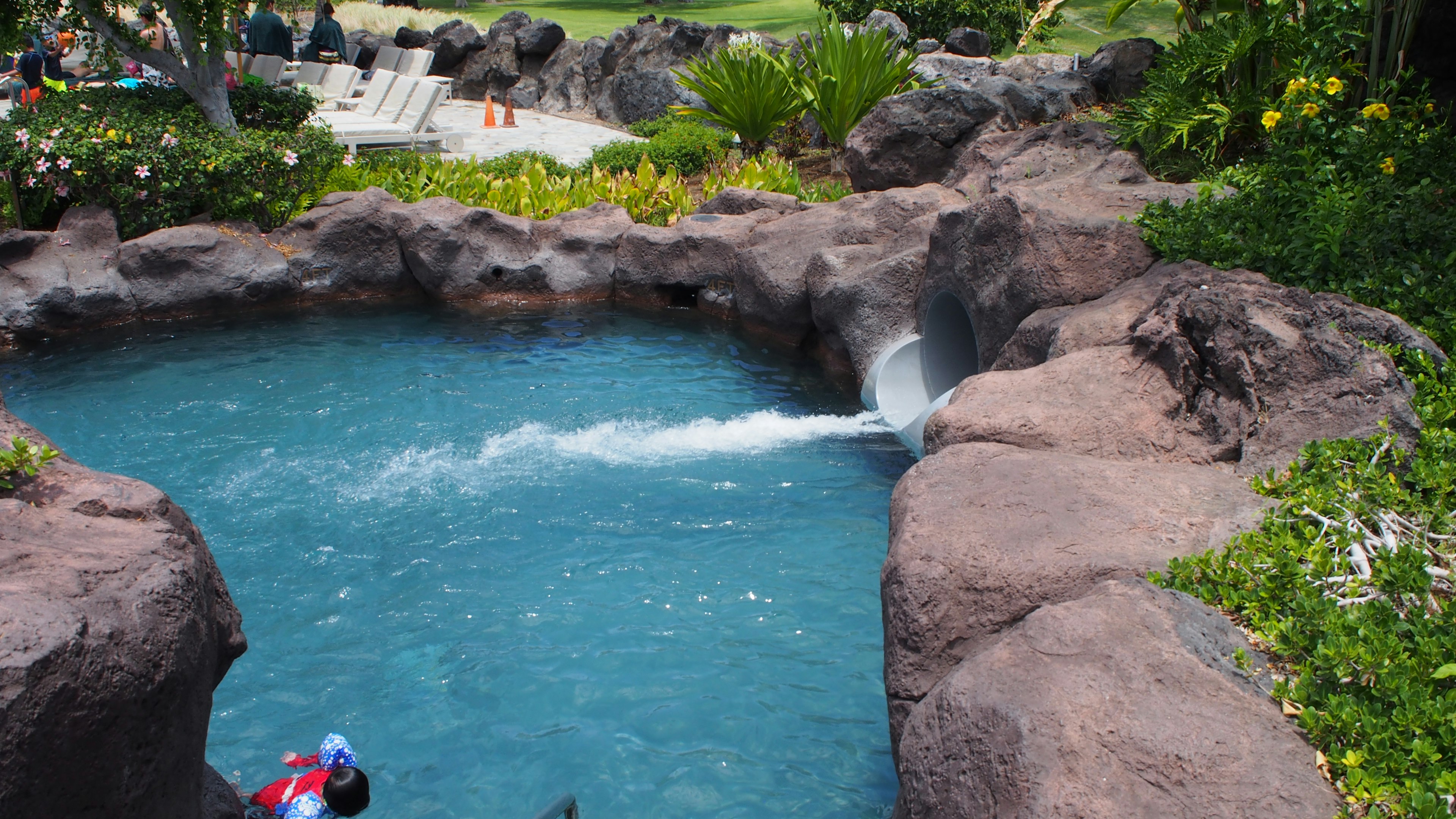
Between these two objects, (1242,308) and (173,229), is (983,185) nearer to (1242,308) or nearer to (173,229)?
(1242,308)

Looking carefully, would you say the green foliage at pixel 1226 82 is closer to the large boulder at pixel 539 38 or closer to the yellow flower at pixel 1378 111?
the yellow flower at pixel 1378 111

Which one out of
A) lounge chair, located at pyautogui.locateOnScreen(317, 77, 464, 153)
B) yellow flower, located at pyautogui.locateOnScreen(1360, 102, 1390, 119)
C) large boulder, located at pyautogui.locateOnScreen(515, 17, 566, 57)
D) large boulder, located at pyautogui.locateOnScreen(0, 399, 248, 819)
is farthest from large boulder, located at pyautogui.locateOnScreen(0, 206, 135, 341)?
large boulder, located at pyautogui.locateOnScreen(515, 17, 566, 57)

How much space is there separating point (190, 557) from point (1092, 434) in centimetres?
368

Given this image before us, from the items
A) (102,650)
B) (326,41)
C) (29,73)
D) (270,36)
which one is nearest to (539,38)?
(326,41)

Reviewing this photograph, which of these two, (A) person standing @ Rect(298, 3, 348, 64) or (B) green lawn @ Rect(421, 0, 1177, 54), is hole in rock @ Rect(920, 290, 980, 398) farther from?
(A) person standing @ Rect(298, 3, 348, 64)

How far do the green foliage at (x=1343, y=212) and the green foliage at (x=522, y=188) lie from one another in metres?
6.65

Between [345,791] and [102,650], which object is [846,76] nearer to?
[345,791]

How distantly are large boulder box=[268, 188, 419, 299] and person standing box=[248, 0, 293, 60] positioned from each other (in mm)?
11869

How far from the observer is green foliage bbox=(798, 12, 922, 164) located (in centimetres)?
1255

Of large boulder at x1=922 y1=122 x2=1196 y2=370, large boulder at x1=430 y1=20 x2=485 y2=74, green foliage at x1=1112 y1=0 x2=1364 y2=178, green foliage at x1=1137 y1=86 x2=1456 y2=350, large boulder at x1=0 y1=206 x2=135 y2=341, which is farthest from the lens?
large boulder at x1=430 y1=20 x2=485 y2=74

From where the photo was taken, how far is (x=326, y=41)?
21984 mm

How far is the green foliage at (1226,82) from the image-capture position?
26.3 feet

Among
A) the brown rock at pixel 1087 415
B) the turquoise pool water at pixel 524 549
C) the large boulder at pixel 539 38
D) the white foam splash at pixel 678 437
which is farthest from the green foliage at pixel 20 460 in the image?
the large boulder at pixel 539 38

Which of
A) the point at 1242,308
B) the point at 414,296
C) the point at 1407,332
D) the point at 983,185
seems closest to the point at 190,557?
the point at 1242,308
